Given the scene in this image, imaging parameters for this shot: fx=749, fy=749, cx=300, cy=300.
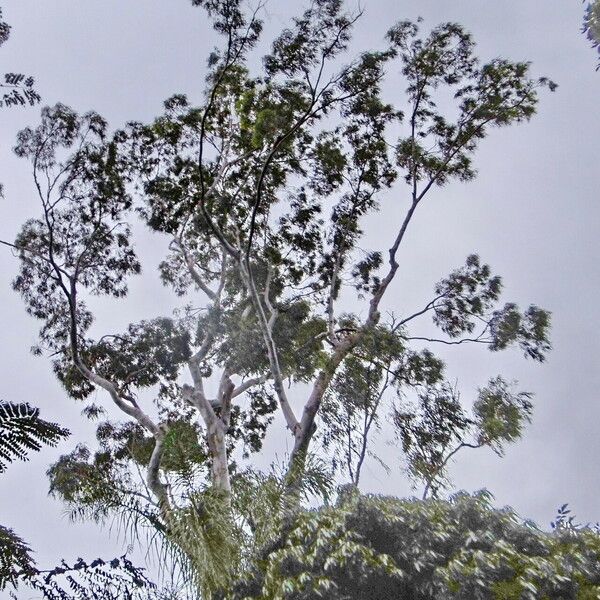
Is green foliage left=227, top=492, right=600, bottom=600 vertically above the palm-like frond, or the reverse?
green foliage left=227, top=492, right=600, bottom=600

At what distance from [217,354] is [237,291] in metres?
1.34

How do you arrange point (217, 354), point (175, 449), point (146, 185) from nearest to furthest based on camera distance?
1. point (175, 449)
2. point (217, 354)
3. point (146, 185)

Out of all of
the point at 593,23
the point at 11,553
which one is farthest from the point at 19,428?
the point at 593,23

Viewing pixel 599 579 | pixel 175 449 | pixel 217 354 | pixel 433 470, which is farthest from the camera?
pixel 217 354

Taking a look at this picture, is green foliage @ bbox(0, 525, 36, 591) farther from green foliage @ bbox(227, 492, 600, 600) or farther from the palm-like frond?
green foliage @ bbox(227, 492, 600, 600)

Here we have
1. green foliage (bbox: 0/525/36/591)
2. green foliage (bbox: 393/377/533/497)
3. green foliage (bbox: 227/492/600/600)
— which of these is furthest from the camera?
green foliage (bbox: 393/377/533/497)

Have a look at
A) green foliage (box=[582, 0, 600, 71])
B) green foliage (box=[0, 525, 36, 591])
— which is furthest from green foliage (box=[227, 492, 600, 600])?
green foliage (box=[0, 525, 36, 591])

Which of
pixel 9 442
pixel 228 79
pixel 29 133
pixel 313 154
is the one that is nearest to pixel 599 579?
pixel 9 442

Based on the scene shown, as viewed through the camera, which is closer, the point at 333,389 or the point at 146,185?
the point at 333,389

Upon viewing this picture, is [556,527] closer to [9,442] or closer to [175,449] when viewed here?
[175,449]

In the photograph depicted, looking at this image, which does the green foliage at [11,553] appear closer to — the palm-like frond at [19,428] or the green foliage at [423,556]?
the palm-like frond at [19,428]

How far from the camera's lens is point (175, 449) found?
6.48 m

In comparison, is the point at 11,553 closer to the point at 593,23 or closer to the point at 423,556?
the point at 593,23

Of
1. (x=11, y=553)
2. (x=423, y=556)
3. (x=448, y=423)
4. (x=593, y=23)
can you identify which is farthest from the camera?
(x=448, y=423)
